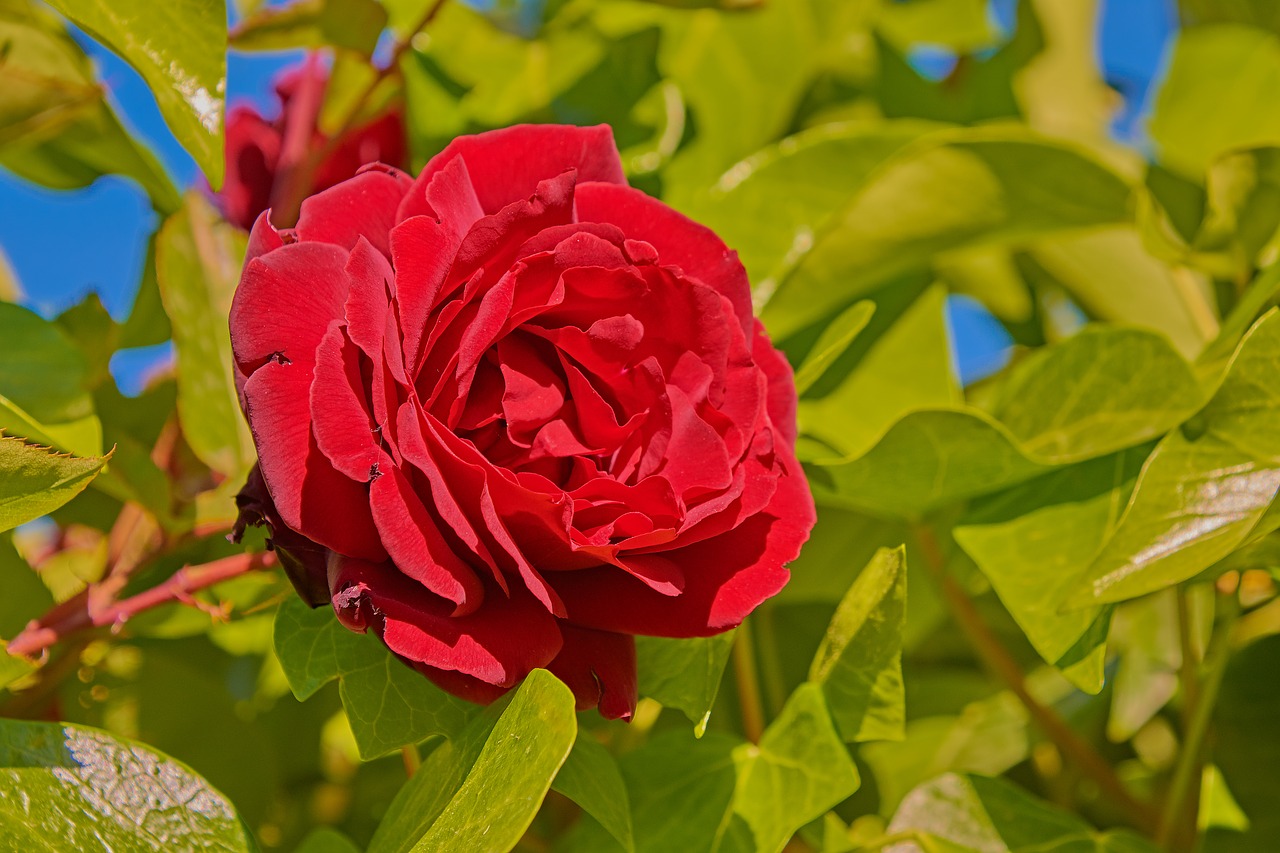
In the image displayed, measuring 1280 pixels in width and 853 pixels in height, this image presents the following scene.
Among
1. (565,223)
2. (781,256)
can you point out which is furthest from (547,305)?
(781,256)

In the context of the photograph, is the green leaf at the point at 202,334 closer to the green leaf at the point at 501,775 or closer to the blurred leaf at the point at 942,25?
the green leaf at the point at 501,775

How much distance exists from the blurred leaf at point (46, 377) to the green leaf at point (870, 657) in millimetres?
335

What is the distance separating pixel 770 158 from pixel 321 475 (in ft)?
1.22

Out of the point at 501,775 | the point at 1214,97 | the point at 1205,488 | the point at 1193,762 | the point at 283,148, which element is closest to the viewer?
the point at 501,775

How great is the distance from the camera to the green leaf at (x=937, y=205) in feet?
2.03

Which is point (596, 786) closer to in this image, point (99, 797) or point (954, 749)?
point (99, 797)

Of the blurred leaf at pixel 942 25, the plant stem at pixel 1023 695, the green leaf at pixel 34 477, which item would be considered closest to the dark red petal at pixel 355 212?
the green leaf at pixel 34 477

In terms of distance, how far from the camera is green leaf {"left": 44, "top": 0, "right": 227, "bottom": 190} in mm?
410

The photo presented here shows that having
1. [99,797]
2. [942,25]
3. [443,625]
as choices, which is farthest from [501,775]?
[942,25]

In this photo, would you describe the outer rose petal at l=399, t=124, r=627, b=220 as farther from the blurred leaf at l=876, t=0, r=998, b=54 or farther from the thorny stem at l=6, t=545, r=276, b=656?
the blurred leaf at l=876, t=0, r=998, b=54

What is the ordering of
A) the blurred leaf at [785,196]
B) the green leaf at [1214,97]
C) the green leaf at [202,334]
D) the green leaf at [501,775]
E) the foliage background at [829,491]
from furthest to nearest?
the green leaf at [1214,97] → the blurred leaf at [785,196] → the green leaf at [202,334] → the foliage background at [829,491] → the green leaf at [501,775]

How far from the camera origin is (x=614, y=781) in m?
0.42

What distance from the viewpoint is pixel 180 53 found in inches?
16.6

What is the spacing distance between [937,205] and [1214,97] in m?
A: 0.35
